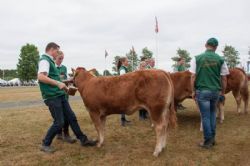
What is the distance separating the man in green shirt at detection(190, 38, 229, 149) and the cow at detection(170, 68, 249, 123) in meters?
1.95

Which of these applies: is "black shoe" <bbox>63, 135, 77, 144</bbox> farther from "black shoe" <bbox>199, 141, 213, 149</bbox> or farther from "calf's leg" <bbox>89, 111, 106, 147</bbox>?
Result: "black shoe" <bbox>199, 141, 213, 149</bbox>

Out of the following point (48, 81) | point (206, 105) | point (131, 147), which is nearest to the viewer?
point (48, 81)

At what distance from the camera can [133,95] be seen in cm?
628

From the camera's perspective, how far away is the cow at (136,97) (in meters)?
6.09

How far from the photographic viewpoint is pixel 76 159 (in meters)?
5.98

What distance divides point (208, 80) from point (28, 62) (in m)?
71.9

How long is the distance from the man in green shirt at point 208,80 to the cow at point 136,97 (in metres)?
0.67

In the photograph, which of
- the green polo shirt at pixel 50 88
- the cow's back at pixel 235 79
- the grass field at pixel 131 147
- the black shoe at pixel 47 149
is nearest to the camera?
the grass field at pixel 131 147

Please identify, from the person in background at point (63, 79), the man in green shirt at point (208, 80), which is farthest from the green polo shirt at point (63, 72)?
the man in green shirt at point (208, 80)

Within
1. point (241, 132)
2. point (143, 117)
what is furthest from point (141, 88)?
point (143, 117)

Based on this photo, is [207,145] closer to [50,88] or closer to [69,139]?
[69,139]

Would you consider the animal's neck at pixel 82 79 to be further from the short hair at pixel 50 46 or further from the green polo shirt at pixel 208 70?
the green polo shirt at pixel 208 70

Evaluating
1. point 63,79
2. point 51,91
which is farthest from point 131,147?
point 63,79

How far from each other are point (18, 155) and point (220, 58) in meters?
4.57
